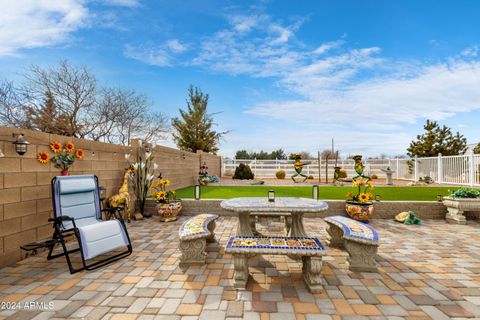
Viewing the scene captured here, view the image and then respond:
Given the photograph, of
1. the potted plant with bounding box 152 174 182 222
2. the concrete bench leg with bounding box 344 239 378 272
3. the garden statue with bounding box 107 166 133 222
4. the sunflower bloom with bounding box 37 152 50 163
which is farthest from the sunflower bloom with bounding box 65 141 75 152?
the concrete bench leg with bounding box 344 239 378 272

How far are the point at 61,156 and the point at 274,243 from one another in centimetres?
350

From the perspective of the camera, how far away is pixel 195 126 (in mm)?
17031

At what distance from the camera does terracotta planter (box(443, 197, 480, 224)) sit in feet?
14.6

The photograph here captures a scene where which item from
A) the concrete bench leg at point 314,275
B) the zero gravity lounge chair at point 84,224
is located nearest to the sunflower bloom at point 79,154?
the zero gravity lounge chair at point 84,224

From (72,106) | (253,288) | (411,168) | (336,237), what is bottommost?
(253,288)

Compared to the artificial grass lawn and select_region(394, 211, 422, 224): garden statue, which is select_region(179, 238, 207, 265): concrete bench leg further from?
select_region(394, 211, 422, 224): garden statue

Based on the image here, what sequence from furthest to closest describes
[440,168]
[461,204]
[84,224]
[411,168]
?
[411,168], [440,168], [461,204], [84,224]

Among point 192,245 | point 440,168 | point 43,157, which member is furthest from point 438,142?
point 43,157

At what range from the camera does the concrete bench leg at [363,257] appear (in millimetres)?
2488

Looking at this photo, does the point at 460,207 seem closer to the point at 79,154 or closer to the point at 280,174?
the point at 79,154

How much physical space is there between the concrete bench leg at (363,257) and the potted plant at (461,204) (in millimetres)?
3580

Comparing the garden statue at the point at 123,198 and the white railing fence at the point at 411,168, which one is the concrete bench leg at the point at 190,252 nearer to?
the garden statue at the point at 123,198

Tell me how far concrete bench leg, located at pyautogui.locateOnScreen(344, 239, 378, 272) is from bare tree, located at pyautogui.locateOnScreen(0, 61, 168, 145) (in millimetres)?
15241

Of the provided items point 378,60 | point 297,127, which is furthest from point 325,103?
point 297,127
